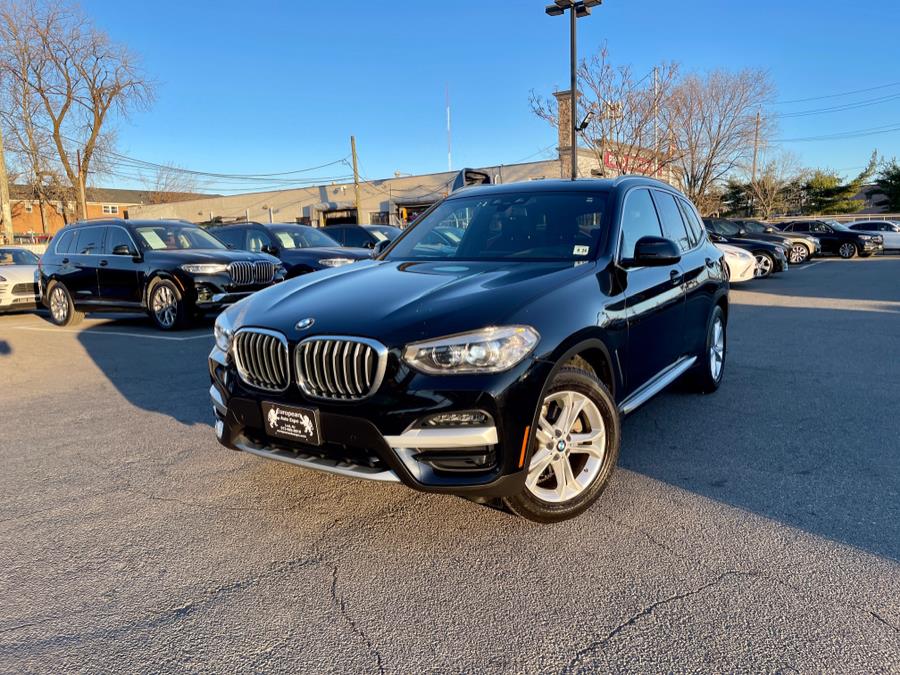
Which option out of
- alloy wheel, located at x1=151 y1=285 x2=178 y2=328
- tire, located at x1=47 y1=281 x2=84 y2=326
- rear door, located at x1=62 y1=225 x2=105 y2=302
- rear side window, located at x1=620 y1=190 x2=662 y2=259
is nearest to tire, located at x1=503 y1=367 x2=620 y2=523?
rear side window, located at x1=620 y1=190 x2=662 y2=259

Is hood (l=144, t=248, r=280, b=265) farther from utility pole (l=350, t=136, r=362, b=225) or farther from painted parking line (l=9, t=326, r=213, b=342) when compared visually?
utility pole (l=350, t=136, r=362, b=225)

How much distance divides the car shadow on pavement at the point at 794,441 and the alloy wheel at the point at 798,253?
16.9 metres

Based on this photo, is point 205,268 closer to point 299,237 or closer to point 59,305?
point 299,237

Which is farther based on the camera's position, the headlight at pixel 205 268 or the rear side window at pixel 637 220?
the headlight at pixel 205 268

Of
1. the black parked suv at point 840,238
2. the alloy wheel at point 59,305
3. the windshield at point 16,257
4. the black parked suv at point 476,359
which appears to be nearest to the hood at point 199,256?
the alloy wheel at point 59,305

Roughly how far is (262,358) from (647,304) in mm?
2299

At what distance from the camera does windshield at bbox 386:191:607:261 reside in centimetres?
385

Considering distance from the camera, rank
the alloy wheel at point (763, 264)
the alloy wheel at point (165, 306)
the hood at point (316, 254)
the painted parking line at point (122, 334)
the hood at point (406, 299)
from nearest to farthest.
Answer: the hood at point (406, 299) → the painted parking line at point (122, 334) → the alloy wheel at point (165, 306) → the hood at point (316, 254) → the alloy wheel at point (763, 264)

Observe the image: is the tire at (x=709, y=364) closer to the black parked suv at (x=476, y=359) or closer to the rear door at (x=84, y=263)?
the black parked suv at (x=476, y=359)

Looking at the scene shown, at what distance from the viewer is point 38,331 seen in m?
10.8

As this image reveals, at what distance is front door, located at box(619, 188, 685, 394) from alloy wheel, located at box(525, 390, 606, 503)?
622 millimetres

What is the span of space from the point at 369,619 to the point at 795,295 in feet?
42.7

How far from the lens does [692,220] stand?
5551 millimetres

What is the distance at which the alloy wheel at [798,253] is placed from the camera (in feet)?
72.0
